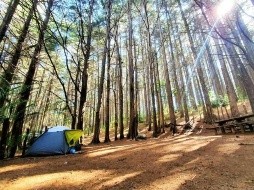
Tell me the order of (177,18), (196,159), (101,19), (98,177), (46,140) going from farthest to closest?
(177,18)
(101,19)
(46,140)
(196,159)
(98,177)

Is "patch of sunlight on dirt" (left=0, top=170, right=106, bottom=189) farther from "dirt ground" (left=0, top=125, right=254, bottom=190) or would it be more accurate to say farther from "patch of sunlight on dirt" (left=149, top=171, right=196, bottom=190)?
"patch of sunlight on dirt" (left=149, top=171, right=196, bottom=190)

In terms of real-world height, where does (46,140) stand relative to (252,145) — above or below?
above

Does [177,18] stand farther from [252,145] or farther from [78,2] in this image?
[252,145]

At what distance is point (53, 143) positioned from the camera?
8719 millimetres

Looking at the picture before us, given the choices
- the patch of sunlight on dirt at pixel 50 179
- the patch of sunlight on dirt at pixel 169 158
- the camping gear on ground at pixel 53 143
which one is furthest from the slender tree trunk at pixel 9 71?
the patch of sunlight on dirt at pixel 169 158

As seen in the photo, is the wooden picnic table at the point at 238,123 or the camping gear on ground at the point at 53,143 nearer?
the camping gear on ground at the point at 53,143

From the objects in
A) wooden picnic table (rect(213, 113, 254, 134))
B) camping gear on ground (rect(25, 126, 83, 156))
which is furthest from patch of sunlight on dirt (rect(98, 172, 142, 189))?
wooden picnic table (rect(213, 113, 254, 134))

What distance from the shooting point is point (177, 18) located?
71.2 feet

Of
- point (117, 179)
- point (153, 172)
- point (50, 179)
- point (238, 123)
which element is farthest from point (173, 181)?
point (238, 123)

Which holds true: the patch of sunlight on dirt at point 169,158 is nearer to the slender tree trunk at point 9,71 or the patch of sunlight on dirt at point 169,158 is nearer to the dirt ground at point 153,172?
the dirt ground at point 153,172

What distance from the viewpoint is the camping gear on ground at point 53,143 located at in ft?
28.2

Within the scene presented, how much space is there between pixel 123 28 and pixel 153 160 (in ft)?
59.3

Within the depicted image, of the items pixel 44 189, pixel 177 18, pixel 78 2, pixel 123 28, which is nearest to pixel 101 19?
pixel 78 2

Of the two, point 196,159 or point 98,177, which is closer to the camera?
point 98,177
